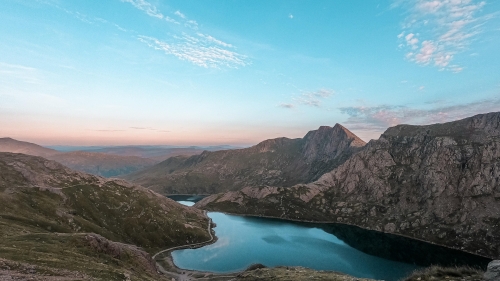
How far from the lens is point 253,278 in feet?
251

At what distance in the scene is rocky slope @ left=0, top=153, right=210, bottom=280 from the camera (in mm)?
52631

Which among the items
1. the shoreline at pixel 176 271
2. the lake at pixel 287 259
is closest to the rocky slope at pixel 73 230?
the shoreline at pixel 176 271

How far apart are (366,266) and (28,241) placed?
16030 cm

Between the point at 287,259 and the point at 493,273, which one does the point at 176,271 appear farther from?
the point at 493,273

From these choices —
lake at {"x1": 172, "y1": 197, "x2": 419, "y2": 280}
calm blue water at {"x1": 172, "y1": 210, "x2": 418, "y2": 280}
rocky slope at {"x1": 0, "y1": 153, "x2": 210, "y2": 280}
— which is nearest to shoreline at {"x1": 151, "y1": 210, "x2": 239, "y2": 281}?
calm blue water at {"x1": 172, "y1": 210, "x2": 418, "y2": 280}

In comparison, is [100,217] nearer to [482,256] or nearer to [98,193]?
[98,193]

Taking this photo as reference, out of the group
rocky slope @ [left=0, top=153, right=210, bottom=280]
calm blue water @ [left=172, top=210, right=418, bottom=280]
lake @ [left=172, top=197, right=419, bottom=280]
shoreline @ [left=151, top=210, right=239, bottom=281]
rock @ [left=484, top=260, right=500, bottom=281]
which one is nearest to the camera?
rock @ [left=484, top=260, right=500, bottom=281]

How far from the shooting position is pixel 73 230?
128125 millimetres

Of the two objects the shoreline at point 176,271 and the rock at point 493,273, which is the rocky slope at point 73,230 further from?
the rock at point 493,273

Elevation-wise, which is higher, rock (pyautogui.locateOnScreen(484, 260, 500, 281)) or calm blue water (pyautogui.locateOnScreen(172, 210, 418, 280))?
rock (pyautogui.locateOnScreen(484, 260, 500, 281))

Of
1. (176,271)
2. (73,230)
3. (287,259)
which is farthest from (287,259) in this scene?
(73,230)

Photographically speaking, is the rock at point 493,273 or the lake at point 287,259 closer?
the rock at point 493,273

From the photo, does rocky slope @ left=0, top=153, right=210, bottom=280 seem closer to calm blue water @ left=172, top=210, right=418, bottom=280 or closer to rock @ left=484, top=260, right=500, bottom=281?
calm blue water @ left=172, top=210, right=418, bottom=280

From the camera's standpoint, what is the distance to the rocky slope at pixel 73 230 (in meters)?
52.6
